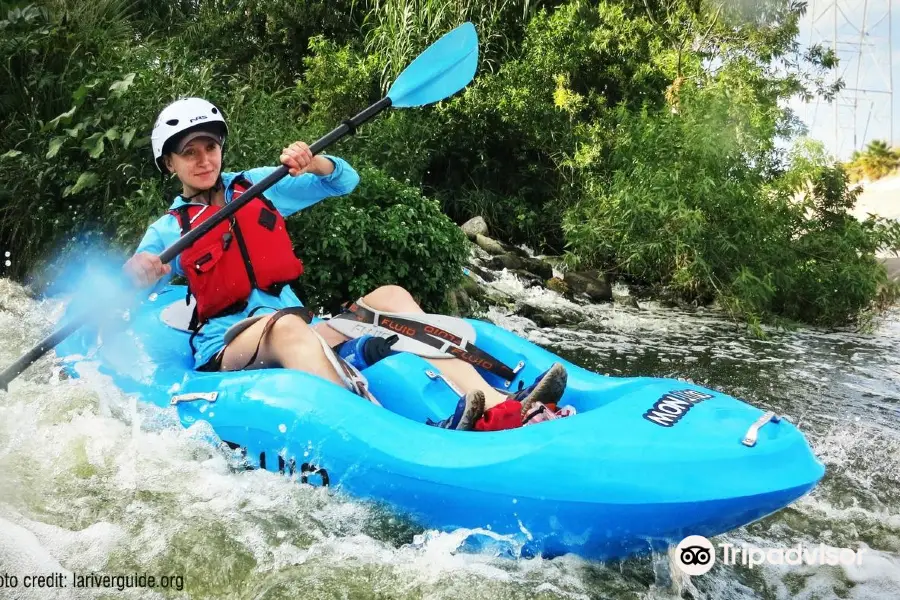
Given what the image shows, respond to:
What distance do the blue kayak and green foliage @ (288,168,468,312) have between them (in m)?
1.56

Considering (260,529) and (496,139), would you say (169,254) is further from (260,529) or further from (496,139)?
(496,139)

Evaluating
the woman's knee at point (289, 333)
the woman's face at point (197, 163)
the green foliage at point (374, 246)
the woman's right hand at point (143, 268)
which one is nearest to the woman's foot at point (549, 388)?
the woman's knee at point (289, 333)

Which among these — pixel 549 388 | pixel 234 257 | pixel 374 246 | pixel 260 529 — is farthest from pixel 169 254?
pixel 374 246

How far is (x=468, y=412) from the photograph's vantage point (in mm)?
1913

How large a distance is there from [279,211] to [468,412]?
109 cm

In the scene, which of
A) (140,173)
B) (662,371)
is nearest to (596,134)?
(662,371)

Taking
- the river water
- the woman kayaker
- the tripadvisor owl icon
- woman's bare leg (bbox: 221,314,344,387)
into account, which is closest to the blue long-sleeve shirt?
the woman kayaker

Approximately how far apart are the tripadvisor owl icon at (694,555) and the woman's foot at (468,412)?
56cm

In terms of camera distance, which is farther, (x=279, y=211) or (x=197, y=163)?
(x=279, y=211)

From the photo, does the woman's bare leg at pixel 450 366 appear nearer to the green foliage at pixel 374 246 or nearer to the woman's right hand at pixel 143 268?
the woman's right hand at pixel 143 268

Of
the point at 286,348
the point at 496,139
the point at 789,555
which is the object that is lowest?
the point at 789,555

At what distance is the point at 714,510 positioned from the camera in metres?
1.59

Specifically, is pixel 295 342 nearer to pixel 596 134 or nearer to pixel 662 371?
pixel 662 371

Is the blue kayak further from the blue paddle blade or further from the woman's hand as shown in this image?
the blue paddle blade
